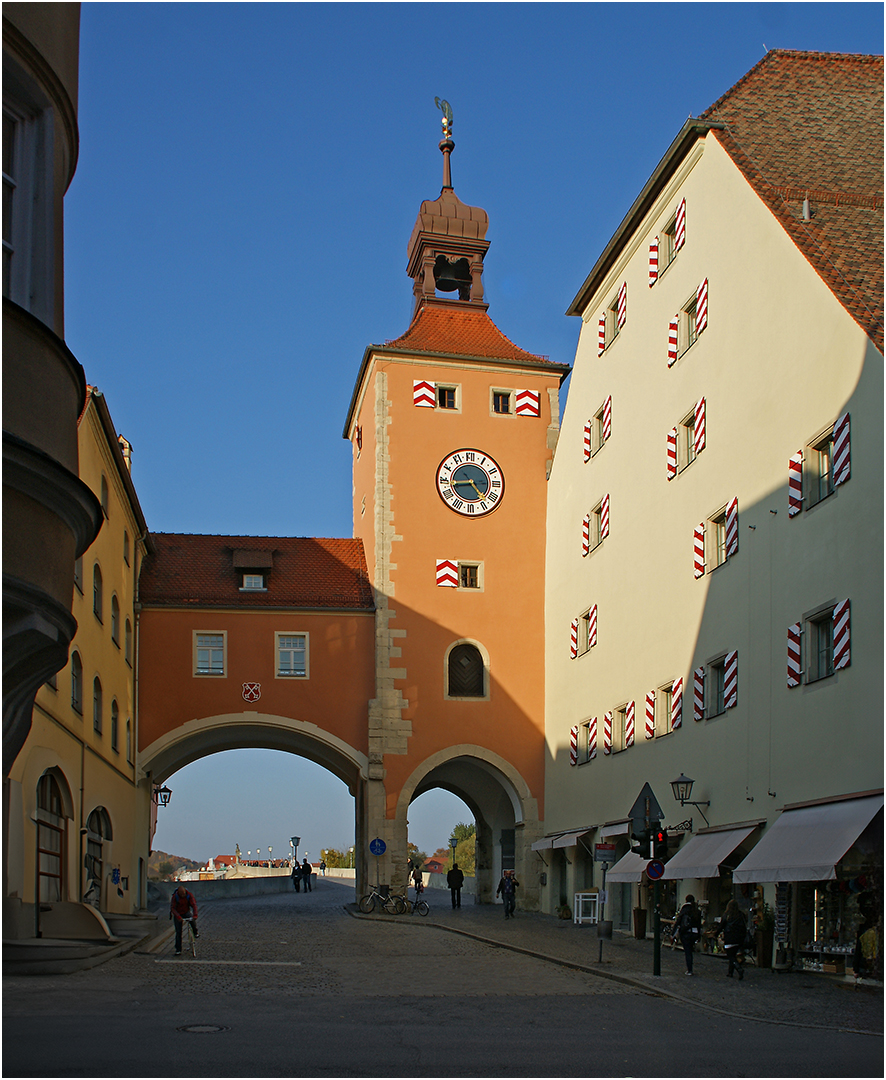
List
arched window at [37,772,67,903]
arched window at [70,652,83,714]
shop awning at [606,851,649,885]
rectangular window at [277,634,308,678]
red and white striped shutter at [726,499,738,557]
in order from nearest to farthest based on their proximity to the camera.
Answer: red and white striped shutter at [726,499,738,557] < arched window at [37,772,67,903] < shop awning at [606,851,649,885] < arched window at [70,652,83,714] < rectangular window at [277,634,308,678]

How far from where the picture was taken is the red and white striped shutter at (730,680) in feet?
72.3

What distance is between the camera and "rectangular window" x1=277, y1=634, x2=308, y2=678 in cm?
3491

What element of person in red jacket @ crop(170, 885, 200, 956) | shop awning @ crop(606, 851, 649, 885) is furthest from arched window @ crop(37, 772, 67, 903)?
shop awning @ crop(606, 851, 649, 885)

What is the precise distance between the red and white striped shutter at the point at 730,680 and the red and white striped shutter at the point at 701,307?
6318 mm

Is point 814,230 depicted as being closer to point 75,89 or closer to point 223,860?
point 75,89

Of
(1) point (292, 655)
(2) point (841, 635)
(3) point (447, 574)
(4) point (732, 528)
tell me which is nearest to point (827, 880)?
(2) point (841, 635)

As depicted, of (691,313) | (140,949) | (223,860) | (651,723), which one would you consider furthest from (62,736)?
(223,860)

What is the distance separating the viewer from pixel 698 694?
23.6 meters

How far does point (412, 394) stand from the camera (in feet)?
121

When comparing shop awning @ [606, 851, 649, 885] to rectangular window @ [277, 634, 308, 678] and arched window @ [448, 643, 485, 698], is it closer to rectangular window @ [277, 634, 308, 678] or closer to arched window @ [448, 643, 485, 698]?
arched window @ [448, 643, 485, 698]

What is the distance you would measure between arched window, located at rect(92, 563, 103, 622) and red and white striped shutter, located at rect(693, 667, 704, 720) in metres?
12.3

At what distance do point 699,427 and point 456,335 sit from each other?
1551 cm

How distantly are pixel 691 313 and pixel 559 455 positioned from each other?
391 inches

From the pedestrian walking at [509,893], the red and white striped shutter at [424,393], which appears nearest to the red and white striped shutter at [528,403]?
the red and white striped shutter at [424,393]
